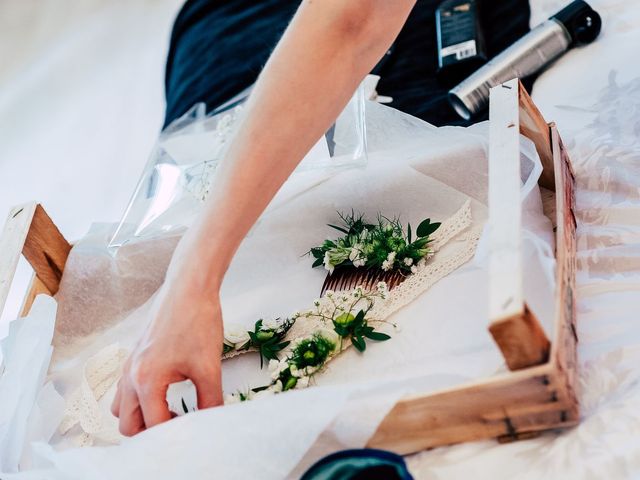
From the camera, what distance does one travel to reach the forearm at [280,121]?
28.0 inches

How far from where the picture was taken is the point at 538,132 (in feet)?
2.63

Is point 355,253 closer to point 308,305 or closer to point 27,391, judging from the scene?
point 308,305

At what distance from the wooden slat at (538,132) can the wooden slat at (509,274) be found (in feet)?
0.30

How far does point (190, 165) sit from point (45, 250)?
0.23m

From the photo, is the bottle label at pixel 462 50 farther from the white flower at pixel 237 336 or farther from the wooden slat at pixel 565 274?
the white flower at pixel 237 336

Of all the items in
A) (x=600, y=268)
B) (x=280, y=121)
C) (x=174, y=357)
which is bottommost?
(x=600, y=268)

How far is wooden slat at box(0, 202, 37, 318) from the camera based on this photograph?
908 millimetres

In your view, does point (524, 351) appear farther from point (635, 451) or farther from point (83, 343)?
point (83, 343)

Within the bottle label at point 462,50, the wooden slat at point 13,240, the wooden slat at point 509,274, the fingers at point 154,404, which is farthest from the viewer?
the bottle label at point 462,50

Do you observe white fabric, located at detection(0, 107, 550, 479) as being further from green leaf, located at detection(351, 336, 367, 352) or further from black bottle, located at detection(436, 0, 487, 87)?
black bottle, located at detection(436, 0, 487, 87)

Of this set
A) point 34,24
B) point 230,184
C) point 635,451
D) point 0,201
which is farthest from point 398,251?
point 34,24

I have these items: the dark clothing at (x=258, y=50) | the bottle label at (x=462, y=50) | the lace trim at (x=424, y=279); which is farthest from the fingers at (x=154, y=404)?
the bottle label at (x=462, y=50)

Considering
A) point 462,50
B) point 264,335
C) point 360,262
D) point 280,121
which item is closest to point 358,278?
point 360,262

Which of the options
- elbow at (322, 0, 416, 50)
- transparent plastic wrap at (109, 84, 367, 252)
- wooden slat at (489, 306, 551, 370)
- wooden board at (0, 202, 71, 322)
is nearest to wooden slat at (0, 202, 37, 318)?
wooden board at (0, 202, 71, 322)
